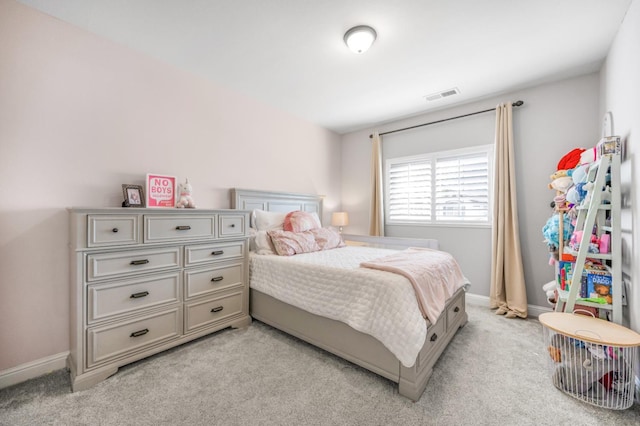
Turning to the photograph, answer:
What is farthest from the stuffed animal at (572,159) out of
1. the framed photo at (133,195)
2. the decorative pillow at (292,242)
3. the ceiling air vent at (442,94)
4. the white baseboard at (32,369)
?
the white baseboard at (32,369)

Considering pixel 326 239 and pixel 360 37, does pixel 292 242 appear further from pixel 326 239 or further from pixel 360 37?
pixel 360 37

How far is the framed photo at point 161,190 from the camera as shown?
228cm

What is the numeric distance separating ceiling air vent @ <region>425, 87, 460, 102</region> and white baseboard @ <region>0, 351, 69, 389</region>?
4.29 metres

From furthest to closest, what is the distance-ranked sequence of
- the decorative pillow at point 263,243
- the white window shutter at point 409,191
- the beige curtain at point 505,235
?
the white window shutter at point 409,191
the beige curtain at point 505,235
the decorative pillow at point 263,243

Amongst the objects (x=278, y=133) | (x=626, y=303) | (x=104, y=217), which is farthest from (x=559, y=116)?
(x=104, y=217)

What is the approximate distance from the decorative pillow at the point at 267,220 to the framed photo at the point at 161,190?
0.91m

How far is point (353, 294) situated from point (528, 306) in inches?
94.7

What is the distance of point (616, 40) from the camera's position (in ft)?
6.82

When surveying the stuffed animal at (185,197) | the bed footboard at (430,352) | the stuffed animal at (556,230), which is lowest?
the bed footboard at (430,352)

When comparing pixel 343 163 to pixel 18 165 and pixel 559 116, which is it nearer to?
pixel 559 116

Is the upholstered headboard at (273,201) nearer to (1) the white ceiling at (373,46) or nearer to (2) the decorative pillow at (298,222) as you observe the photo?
(2) the decorative pillow at (298,222)

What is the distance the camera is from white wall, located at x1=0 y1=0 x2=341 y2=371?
177 cm

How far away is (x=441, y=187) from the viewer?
3.61m

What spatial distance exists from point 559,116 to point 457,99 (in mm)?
1044
